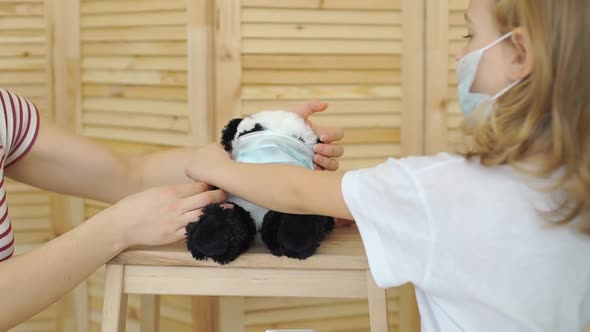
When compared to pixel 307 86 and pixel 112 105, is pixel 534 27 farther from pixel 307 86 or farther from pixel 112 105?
pixel 112 105

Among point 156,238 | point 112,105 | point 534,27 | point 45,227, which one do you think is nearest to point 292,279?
point 156,238

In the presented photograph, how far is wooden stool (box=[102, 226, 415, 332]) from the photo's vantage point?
3.29ft

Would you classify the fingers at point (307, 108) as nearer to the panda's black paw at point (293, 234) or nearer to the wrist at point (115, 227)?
the panda's black paw at point (293, 234)

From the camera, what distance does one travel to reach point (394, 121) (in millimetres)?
1738

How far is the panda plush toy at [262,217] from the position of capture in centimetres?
98

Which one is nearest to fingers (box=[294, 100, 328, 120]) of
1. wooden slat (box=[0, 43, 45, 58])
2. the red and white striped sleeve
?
the red and white striped sleeve

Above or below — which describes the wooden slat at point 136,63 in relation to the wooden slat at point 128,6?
below

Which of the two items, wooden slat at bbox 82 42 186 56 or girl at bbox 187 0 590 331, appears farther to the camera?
wooden slat at bbox 82 42 186 56

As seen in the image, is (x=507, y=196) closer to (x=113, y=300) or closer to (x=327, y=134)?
(x=327, y=134)

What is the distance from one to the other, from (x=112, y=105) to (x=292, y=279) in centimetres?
95

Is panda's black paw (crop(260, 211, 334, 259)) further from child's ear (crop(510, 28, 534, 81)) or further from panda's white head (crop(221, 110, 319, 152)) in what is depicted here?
child's ear (crop(510, 28, 534, 81))

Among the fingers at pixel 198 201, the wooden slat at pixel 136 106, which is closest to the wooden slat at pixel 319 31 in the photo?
the wooden slat at pixel 136 106

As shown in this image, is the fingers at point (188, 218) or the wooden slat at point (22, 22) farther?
the wooden slat at point (22, 22)

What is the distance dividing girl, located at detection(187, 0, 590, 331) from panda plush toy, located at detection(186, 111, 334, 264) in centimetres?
11
